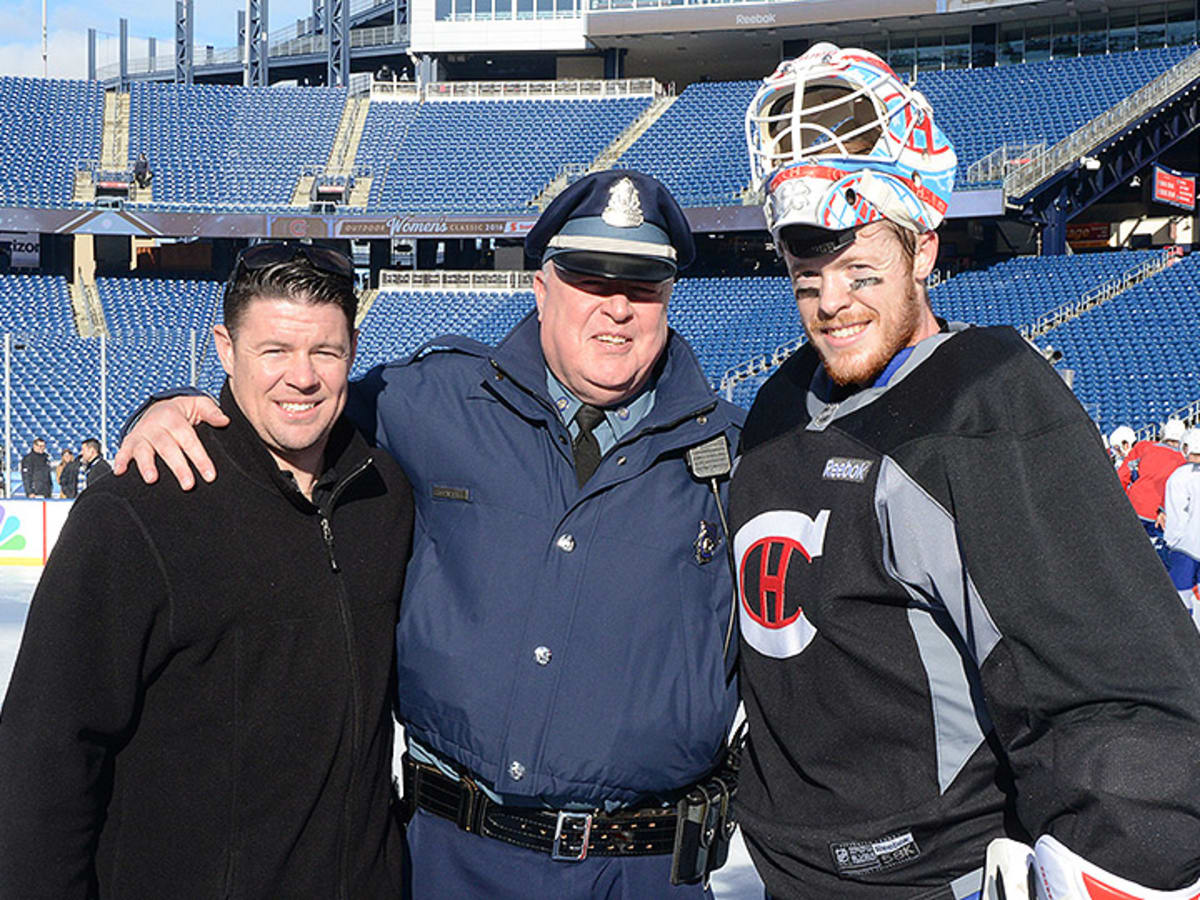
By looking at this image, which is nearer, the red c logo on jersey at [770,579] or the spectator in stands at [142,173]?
the red c logo on jersey at [770,579]

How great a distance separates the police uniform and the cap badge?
0.06 meters

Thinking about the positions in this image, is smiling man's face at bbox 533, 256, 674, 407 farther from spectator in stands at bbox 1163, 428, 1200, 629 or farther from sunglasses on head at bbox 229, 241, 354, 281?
spectator in stands at bbox 1163, 428, 1200, 629

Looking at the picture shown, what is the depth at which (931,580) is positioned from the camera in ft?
6.41

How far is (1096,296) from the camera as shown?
24.6m

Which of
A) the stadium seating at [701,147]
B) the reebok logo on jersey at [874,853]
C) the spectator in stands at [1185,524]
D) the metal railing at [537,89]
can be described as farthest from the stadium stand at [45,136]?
the reebok logo on jersey at [874,853]

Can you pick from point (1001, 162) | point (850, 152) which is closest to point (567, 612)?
point (850, 152)

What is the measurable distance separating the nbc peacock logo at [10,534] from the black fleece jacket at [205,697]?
12.6m

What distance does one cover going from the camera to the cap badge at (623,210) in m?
2.83

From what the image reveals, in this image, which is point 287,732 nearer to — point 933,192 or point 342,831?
point 342,831

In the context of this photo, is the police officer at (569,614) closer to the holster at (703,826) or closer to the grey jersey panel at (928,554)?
the holster at (703,826)

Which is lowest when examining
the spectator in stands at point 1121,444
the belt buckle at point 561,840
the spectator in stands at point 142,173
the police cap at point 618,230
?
the spectator in stands at point 1121,444

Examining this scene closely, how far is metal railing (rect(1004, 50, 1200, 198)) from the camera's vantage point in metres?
25.6

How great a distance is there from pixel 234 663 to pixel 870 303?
4.46ft

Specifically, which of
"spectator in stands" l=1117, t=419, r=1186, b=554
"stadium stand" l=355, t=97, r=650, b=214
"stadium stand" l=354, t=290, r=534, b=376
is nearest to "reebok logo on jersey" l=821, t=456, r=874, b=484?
"spectator in stands" l=1117, t=419, r=1186, b=554
